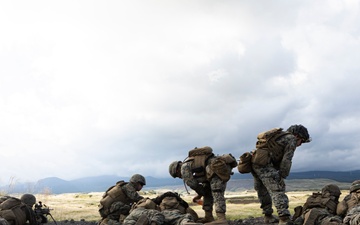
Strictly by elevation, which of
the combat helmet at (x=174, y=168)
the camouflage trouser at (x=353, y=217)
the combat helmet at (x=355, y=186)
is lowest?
the camouflage trouser at (x=353, y=217)

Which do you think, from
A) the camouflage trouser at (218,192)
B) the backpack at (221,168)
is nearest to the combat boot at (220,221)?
the camouflage trouser at (218,192)

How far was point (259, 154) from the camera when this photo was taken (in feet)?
35.8

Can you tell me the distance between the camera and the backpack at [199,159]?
1115 centimetres

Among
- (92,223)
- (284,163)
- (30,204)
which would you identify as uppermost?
(284,163)

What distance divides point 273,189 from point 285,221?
0.92 metres

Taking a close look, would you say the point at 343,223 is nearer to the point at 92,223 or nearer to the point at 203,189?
the point at 203,189

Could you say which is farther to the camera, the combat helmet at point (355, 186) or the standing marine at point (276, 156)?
the standing marine at point (276, 156)

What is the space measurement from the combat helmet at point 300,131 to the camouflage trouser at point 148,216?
469 centimetres

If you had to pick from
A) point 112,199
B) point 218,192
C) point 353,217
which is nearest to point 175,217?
point 218,192

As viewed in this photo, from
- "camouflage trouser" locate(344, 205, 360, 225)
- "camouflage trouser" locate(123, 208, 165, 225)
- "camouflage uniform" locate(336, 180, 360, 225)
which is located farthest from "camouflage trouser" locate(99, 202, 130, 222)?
"camouflage trouser" locate(344, 205, 360, 225)

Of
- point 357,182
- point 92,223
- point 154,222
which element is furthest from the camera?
point 92,223

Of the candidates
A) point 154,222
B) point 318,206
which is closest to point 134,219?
point 154,222

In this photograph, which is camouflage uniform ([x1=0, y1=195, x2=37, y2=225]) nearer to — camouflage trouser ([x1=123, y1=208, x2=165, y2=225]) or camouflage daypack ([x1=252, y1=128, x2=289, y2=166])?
camouflage trouser ([x1=123, y1=208, x2=165, y2=225])

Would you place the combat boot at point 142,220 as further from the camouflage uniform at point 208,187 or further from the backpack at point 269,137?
the backpack at point 269,137
